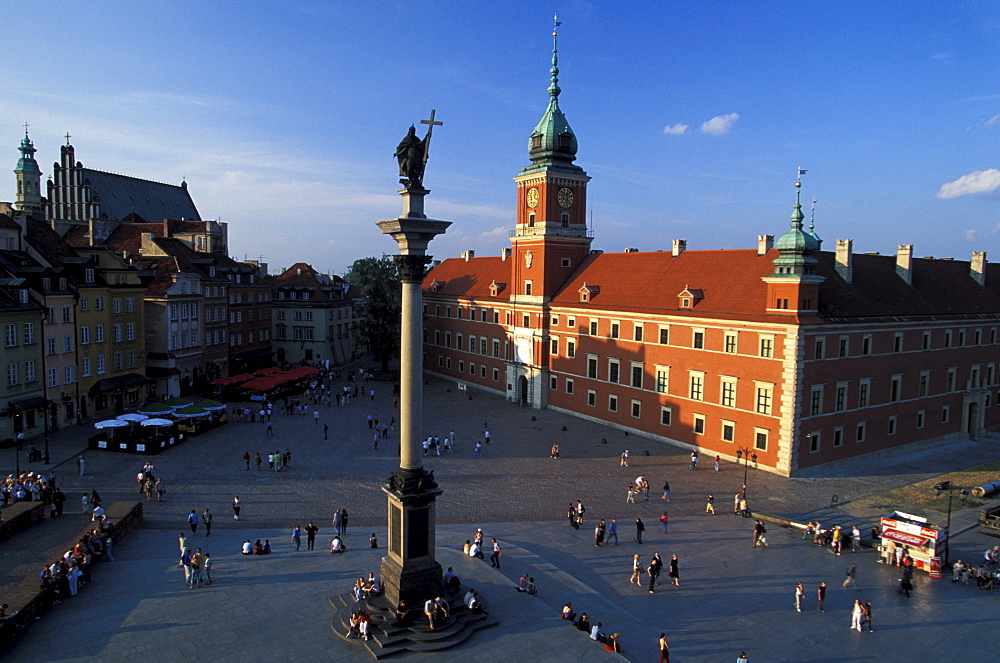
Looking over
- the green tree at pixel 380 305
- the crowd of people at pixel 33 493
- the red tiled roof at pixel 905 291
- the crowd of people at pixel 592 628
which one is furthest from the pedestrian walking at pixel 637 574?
the green tree at pixel 380 305

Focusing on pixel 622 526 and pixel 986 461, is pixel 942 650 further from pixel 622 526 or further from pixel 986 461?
pixel 986 461

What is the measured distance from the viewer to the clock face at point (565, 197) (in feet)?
188

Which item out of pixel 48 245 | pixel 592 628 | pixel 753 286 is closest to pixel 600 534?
pixel 592 628

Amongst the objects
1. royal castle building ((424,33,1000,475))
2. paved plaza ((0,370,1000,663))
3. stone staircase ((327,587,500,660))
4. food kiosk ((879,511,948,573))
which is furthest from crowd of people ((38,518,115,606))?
royal castle building ((424,33,1000,475))

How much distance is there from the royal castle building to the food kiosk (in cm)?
1104

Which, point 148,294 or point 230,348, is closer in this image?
point 148,294

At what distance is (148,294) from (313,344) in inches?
994

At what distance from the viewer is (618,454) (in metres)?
42.6

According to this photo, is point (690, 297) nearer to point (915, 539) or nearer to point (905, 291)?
point (905, 291)

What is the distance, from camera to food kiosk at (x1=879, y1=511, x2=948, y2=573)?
25250mm

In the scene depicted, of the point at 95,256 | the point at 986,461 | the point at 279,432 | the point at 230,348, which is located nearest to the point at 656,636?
the point at 279,432

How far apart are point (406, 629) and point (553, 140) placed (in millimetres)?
46751

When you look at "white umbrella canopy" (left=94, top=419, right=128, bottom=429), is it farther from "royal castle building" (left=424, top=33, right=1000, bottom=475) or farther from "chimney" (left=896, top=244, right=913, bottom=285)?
"chimney" (left=896, top=244, right=913, bottom=285)

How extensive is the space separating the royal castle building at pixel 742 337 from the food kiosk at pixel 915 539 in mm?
11040
